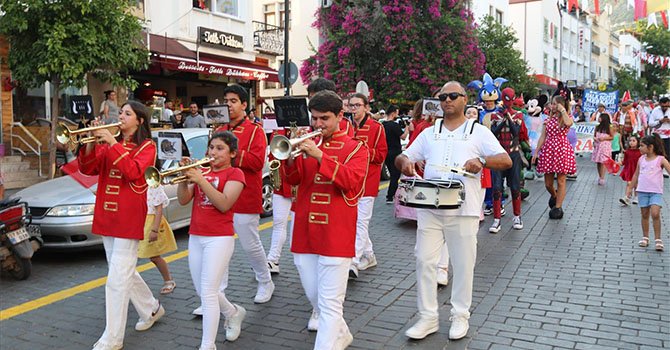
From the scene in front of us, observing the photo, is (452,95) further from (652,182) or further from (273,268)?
(652,182)

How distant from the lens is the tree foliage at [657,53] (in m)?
69.0

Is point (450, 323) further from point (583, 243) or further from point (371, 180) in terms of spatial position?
point (583, 243)

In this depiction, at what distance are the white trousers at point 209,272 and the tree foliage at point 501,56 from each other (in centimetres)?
3257

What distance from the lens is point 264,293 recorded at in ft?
18.7

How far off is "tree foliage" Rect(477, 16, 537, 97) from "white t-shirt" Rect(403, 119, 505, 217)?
3156 centimetres

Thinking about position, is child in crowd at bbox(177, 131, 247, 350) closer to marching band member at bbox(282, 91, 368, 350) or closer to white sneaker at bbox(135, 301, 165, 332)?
marching band member at bbox(282, 91, 368, 350)

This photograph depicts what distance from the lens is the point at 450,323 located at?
5.09 m

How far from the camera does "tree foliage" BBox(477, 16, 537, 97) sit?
116 feet

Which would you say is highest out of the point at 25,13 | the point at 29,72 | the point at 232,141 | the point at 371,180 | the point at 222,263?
the point at 25,13

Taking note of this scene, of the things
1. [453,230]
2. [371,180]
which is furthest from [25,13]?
[453,230]

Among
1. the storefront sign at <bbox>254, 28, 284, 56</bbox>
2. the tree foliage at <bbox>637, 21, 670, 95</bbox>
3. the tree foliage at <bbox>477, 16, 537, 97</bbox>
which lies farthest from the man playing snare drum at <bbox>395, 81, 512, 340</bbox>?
the tree foliage at <bbox>637, 21, 670, 95</bbox>

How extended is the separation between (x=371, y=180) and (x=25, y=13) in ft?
27.9

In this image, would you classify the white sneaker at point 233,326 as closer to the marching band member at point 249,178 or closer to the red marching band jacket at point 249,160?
the marching band member at point 249,178

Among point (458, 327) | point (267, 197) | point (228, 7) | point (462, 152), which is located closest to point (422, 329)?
point (458, 327)
